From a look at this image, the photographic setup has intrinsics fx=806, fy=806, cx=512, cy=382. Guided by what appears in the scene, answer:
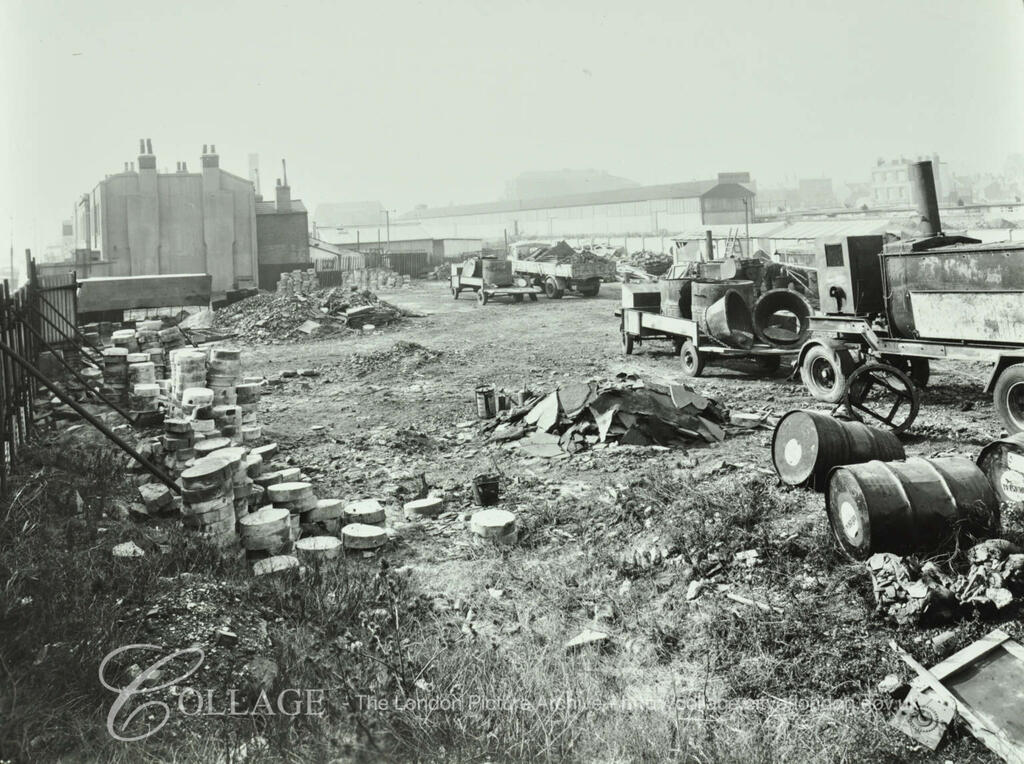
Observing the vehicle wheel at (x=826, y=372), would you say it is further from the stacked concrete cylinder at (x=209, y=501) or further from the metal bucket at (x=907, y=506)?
the stacked concrete cylinder at (x=209, y=501)

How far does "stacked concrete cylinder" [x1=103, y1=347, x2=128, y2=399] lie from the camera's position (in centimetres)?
972

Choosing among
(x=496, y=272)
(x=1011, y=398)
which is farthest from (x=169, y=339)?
(x=496, y=272)

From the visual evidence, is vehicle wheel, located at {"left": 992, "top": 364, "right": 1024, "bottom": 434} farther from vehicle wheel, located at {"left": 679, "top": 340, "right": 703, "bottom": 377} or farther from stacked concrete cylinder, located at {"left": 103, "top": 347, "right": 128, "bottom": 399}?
stacked concrete cylinder, located at {"left": 103, "top": 347, "right": 128, "bottom": 399}

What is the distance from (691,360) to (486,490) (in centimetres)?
687

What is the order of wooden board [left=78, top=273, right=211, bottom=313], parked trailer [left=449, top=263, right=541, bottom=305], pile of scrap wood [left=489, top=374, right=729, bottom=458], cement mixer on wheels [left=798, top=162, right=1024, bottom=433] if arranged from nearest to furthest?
cement mixer on wheels [left=798, top=162, right=1024, bottom=433]
pile of scrap wood [left=489, top=374, right=729, bottom=458]
wooden board [left=78, top=273, right=211, bottom=313]
parked trailer [left=449, top=263, right=541, bottom=305]

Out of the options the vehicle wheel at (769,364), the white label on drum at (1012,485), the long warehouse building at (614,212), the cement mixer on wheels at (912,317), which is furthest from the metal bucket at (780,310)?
the long warehouse building at (614,212)

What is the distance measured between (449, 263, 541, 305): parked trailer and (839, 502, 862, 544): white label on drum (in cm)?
2198

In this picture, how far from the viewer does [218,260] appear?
3244 centimetres

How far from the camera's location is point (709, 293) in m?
12.4

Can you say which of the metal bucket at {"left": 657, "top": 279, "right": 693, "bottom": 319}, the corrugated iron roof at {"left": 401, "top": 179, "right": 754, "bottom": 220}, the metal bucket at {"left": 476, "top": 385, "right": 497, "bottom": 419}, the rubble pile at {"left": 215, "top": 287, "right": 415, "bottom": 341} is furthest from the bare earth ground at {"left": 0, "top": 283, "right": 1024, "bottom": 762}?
the corrugated iron roof at {"left": 401, "top": 179, "right": 754, "bottom": 220}

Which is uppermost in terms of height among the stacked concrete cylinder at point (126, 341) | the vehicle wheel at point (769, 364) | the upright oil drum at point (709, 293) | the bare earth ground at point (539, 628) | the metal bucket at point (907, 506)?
the upright oil drum at point (709, 293)

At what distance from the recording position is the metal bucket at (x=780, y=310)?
12164 millimetres

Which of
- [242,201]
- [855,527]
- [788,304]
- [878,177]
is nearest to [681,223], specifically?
[242,201]

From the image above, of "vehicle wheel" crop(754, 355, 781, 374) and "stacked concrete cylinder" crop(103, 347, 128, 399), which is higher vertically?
"stacked concrete cylinder" crop(103, 347, 128, 399)
